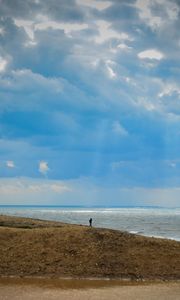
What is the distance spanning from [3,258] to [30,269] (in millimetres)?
2960

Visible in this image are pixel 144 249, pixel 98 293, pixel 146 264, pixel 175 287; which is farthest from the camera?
pixel 144 249

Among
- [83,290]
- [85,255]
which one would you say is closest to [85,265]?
[85,255]

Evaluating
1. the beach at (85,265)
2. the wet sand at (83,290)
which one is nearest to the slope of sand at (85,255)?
the beach at (85,265)

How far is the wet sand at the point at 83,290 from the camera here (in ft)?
91.1

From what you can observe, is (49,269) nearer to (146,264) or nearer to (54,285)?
(54,285)

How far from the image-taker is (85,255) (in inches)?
1421

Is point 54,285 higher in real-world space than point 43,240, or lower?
lower

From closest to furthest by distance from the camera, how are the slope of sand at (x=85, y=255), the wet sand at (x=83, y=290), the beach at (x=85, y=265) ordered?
the wet sand at (x=83, y=290) → the beach at (x=85, y=265) → the slope of sand at (x=85, y=255)

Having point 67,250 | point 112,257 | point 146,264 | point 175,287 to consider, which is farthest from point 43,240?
point 175,287

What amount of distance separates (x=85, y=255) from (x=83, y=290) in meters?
6.63

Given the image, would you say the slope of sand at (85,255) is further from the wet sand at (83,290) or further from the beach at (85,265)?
the wet sand at (83,290)

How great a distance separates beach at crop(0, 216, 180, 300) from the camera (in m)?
29.2

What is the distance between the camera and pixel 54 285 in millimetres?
30688

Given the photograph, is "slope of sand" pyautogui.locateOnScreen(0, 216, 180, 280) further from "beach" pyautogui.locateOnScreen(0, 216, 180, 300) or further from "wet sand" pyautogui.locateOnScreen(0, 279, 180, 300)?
"wet sand" pyautogui.locateOnScreen(0, 279, 180, 300)
